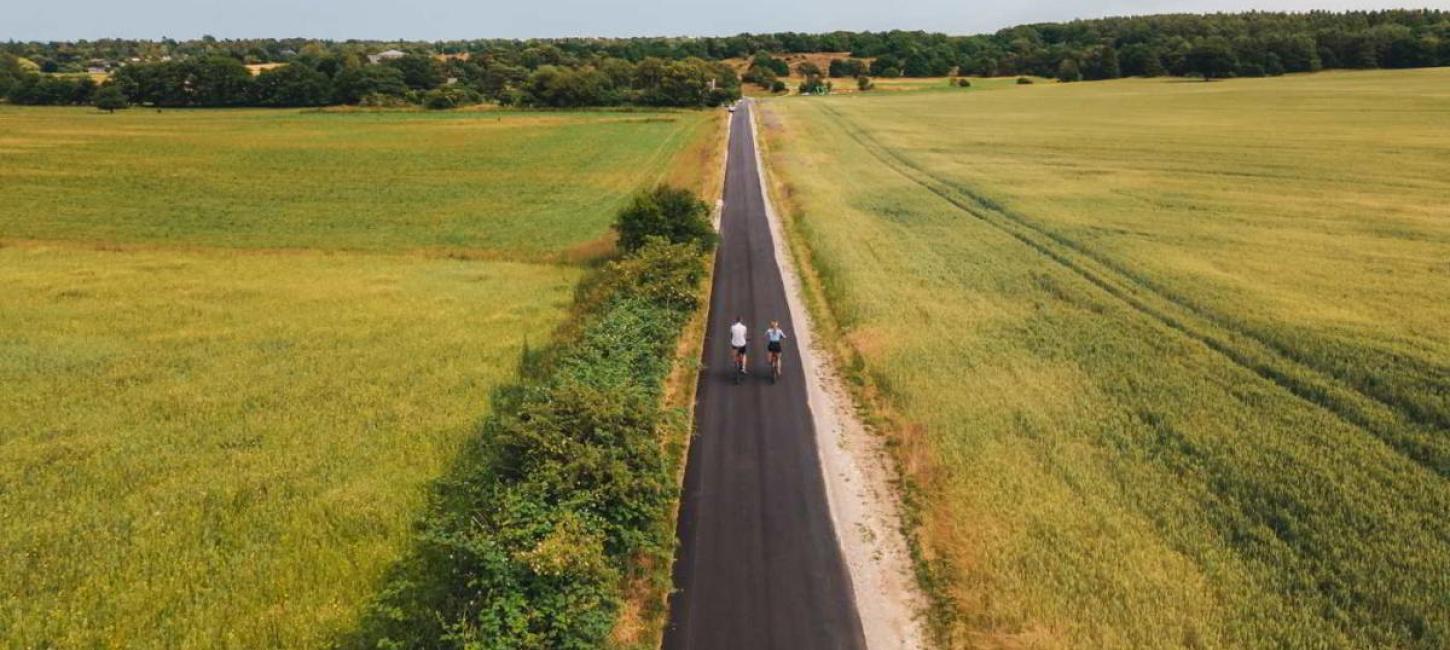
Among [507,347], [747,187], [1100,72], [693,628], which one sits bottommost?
[693,628]

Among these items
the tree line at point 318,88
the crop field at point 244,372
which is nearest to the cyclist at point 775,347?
the crop field at point 244,372

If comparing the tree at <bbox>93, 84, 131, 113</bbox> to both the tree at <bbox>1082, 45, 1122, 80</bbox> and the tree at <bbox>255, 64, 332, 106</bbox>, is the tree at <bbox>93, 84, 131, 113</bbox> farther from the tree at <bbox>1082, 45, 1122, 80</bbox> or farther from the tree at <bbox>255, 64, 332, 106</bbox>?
the tree at <bbox>1082, 45, 1122, 80</bbox>

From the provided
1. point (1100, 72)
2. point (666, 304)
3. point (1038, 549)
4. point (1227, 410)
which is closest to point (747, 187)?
point (666, 304)

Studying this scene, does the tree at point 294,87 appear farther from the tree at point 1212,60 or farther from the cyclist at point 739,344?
the tree at point 1212,60

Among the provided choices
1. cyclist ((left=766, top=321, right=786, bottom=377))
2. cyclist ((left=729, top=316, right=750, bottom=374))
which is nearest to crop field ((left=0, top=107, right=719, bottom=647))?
cyclist ((left=729, top=316, right=750, bottom=374))

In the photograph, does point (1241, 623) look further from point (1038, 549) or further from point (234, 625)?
point (234, 625)

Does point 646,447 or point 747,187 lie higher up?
point 747,187
